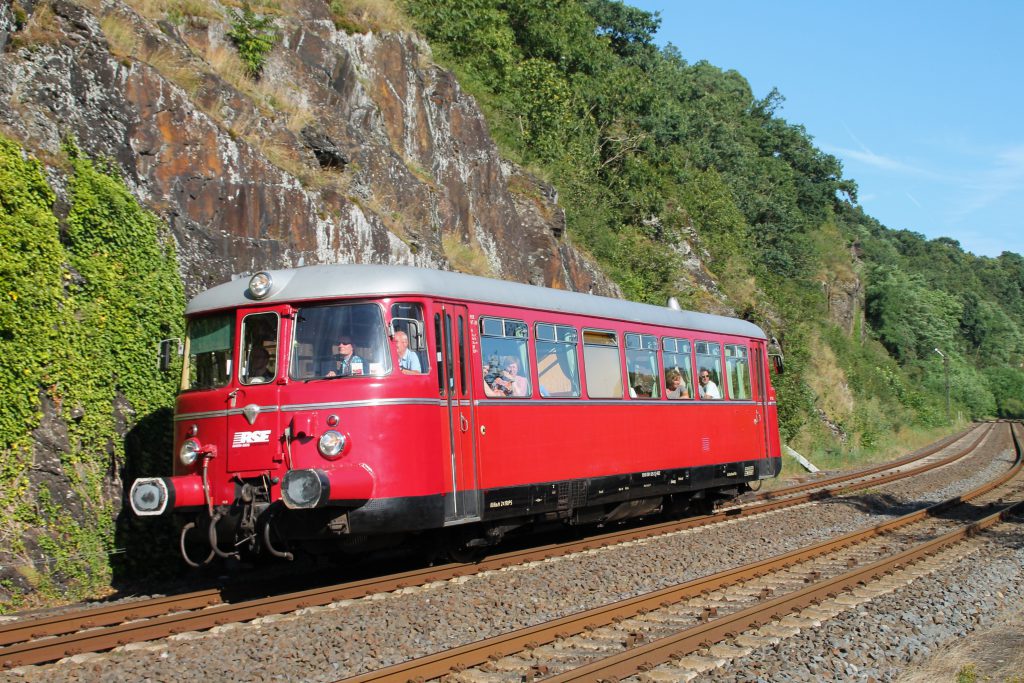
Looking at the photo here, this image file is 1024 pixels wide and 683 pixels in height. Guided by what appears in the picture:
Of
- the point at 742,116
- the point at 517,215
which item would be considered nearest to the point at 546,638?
the point at 517,215

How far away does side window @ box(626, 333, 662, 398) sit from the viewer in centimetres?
1422

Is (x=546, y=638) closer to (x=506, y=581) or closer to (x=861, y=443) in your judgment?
(x=506, y=581)

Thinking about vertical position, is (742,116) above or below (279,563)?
above

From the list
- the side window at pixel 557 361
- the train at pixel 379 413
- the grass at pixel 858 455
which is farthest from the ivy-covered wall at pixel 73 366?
the grass at pixel 858 455

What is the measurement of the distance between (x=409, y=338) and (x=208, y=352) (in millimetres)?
2232

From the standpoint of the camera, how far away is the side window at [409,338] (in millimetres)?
10305

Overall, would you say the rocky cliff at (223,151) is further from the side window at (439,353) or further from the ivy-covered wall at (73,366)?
the side window at (439,353)

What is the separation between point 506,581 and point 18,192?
22.4ft

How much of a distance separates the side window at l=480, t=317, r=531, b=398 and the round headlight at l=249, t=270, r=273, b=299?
7.91ft

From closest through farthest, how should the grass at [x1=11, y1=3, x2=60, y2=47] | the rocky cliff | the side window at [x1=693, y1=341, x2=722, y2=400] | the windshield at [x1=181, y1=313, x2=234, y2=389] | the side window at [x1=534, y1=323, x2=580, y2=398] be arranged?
the windshield at [x1=181, y1=313, x2=234, y2=389] < the rocky cliff < the side window at [x1=534, y1=323, x2=580, y2=398] < the grass at [x1=11, y1=3, x2=60, y2=47] < the side window at [x1=693, y1=341, x2=722, y2=400]

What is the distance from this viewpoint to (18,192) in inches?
441

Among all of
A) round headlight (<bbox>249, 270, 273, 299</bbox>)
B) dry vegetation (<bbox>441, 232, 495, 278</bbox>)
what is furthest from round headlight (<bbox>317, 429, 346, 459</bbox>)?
dry vegetation (<bbox>441, 232, 495, 278</bbox>)

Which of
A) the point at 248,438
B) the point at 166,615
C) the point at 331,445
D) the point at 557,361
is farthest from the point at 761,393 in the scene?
the point at 166,615

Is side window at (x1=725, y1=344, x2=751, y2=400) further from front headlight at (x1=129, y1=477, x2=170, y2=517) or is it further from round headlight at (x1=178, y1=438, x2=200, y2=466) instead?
front headlight at (x1=129, y1=477, x2=170, y2=517)
